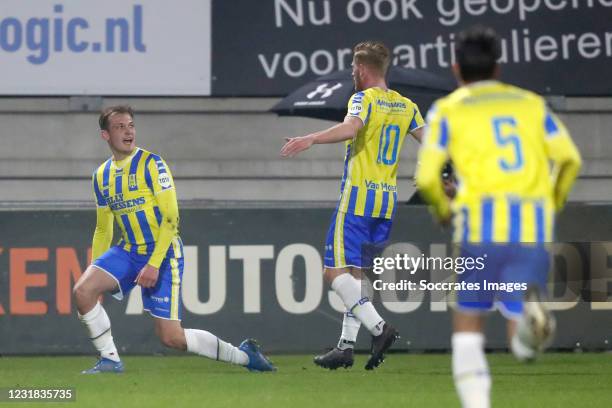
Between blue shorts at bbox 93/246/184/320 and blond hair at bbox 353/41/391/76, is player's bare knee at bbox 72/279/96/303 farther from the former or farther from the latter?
blond hair at bbox 353/41/391/76

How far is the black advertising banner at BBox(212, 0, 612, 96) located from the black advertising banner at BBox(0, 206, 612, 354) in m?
4.41

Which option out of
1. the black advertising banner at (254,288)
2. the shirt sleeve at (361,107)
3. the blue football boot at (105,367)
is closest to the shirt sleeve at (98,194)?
the blue football boot at (105,367)

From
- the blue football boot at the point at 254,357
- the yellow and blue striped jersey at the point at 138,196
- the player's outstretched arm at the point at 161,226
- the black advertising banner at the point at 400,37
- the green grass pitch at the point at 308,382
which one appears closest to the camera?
the green grass pitch at the point at 308,382

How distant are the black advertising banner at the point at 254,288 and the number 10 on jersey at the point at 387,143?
2756 mm

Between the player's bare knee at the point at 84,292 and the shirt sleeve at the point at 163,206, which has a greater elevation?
the shirt sleeve at the point at 163,206

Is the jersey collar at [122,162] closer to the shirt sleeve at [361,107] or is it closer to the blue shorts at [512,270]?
the shirt sleeve at [361,107]

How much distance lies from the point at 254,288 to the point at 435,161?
7128mm

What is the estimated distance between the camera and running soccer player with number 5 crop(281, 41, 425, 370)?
10.4 m

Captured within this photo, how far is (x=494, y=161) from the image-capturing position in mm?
6184

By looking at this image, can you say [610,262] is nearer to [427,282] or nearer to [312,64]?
[427,282]

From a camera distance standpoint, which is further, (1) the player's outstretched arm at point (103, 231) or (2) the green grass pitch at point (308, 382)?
(1) the player's outstretched arm at point (103, 231)

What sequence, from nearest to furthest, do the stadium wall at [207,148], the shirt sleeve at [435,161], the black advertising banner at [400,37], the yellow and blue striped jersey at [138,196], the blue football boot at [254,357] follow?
the shirt sleeve at [435,161], the yellow and blue striped jersey at [138,196], the blue football boot at [254,357], the black advertising banner at [400,37], the stadium wall at [207,148]

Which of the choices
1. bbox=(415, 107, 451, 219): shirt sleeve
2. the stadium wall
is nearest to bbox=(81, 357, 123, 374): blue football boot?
bbox=(415, 107, 451, 219): shirt sleeve

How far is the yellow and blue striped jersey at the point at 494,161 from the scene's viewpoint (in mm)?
6199
